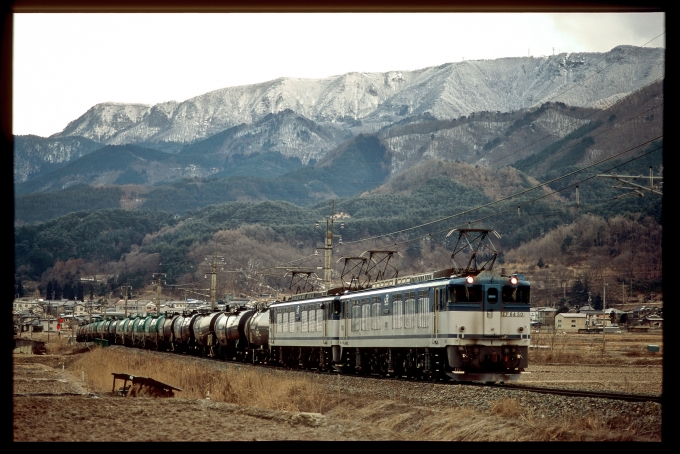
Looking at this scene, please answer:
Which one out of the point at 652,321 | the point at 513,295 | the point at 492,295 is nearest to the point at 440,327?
the point at 492,295

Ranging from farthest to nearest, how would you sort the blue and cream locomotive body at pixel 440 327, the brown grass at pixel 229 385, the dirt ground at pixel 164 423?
the blue and cream locomotive body at pixel 440 327 < the brown grass at pixel 229 385 < the dirt ground at pixel 164 423

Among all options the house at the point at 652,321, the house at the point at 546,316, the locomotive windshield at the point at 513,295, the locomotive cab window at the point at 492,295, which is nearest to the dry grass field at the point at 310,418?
the locomotive cab window at the point at 492,295

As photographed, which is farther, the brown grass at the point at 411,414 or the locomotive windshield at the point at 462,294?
the locomotive windshield at the point at 462,294

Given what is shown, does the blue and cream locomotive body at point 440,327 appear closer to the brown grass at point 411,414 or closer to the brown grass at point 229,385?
the brown grass at point 411,414

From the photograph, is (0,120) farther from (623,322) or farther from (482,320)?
(623,322)

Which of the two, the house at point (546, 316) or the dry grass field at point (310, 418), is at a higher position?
the house at point (546, 316)

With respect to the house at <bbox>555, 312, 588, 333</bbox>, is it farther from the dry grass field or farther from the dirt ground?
the dirt ground
